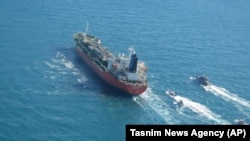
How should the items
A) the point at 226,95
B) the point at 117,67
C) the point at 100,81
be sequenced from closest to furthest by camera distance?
the point at 226,95
the point at 117,67
the point at 100,81

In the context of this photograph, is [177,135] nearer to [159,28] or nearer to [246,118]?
[246,118]

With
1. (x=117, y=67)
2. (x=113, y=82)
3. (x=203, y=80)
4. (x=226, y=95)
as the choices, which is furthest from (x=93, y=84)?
(x=226, y=95)

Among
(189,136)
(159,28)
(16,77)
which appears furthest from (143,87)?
(189,136)

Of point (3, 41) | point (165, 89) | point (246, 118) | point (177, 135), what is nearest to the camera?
point (177, 135)
